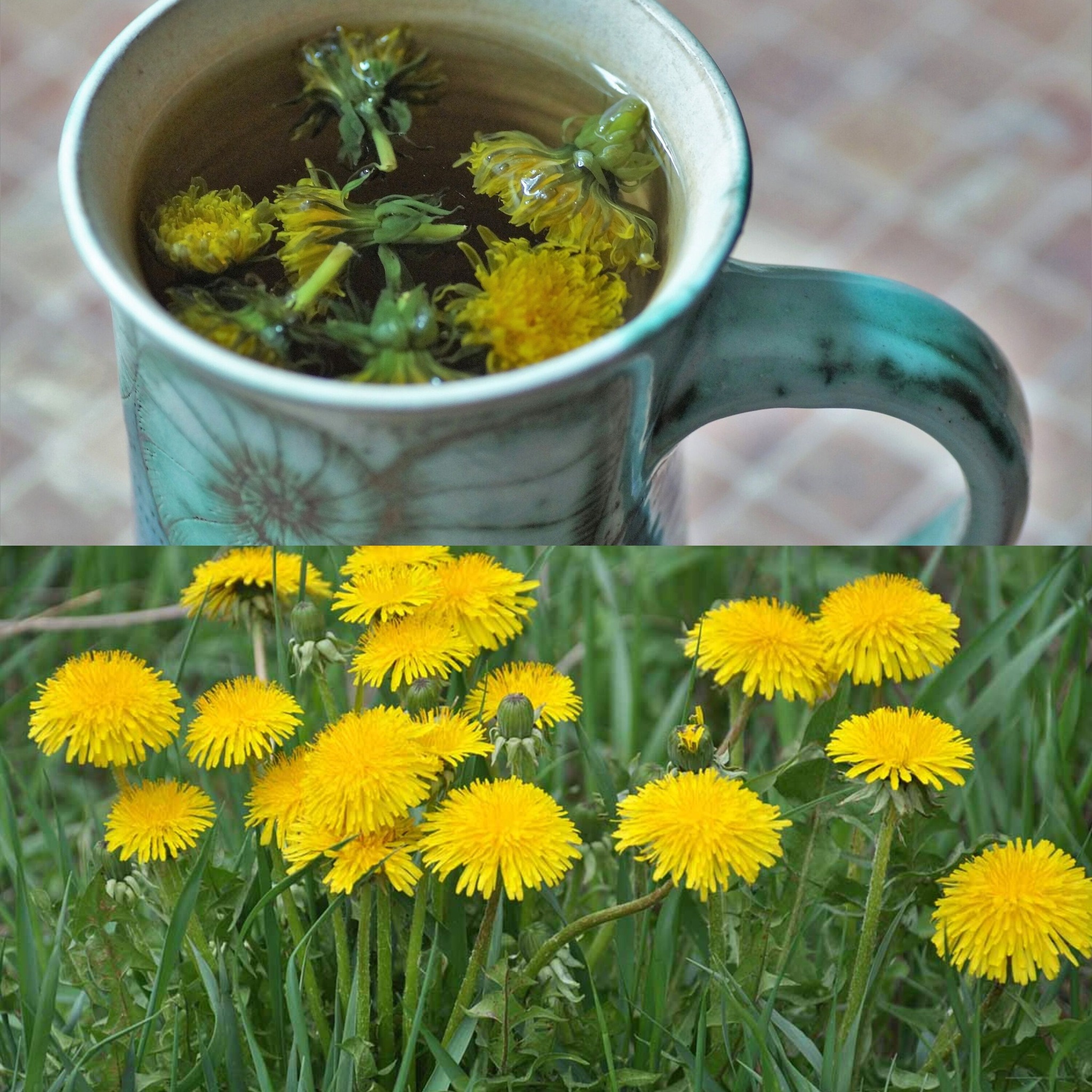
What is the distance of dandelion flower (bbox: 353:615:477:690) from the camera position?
0.28 metres

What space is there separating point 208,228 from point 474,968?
0.17 metres

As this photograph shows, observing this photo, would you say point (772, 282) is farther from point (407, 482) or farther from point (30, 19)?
point (30, 19)

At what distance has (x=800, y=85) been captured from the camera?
103cm

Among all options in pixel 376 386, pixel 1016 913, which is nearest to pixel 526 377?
pixel 376 386

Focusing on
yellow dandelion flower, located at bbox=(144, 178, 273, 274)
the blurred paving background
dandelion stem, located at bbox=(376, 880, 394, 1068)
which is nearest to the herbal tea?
yellow dandelion flower, located at bbox=(144, 178, 273, 274)

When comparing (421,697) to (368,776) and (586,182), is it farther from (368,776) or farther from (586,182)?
(586,182)

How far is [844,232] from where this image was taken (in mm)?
970

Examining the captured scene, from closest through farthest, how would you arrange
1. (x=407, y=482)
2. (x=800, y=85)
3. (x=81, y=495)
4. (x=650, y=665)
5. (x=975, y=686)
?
(x=407, y=482), (x=975, y=686), (x=650, y=665), (x=81, y=495), (x=800, y=85)

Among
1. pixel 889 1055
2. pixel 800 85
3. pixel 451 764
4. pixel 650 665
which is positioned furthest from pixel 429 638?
pixel 800 85

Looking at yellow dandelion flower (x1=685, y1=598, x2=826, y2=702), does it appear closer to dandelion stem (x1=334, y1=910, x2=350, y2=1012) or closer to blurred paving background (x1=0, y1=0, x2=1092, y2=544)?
dandelion stem (x1=334, y1=910, x2=350, y2=1012)

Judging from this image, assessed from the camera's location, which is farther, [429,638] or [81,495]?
[81,495]

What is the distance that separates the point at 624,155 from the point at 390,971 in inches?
7.3

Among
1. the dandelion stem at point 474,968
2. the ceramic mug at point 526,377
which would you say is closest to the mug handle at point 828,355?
the ceramic mug at point 526,377

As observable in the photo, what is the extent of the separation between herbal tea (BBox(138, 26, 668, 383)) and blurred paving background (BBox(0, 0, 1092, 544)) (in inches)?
20.9
